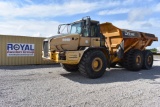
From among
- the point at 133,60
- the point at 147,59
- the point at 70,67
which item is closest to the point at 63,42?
the point at 70,67

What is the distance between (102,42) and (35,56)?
7.16 m

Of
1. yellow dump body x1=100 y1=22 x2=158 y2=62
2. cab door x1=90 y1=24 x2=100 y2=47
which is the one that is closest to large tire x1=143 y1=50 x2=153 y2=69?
yellow dump body x1=100 y1=22 x2=158 y2=62

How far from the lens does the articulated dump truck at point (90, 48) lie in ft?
31.3

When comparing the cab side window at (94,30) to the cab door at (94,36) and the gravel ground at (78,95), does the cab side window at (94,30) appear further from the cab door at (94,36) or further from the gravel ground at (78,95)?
the gravel ground at (78,95)

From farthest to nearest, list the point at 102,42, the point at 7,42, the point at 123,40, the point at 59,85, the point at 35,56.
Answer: the point at 35,56 → the point at 7,42 → the point at 123,40 → the point at 102,42 → the point at 59,85

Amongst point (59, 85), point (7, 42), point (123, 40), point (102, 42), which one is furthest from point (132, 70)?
point (7, 42)

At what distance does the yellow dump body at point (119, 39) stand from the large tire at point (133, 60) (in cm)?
43

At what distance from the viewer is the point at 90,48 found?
9.83 m

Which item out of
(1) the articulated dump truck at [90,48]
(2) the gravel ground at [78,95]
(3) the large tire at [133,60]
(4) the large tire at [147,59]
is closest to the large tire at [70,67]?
(1) the articulated dump truck at [90,48]

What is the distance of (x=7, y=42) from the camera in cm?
1496

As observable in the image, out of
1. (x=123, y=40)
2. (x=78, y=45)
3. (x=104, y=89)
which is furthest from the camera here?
(x=123, y=40)

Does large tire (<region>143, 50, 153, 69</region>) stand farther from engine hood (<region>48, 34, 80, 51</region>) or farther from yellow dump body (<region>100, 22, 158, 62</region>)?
engine hood (<region>48, 34, 80, 51</region>)

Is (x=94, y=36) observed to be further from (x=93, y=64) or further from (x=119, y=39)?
(x=119, y=39)

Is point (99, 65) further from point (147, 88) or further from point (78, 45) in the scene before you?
point (147, 88)
